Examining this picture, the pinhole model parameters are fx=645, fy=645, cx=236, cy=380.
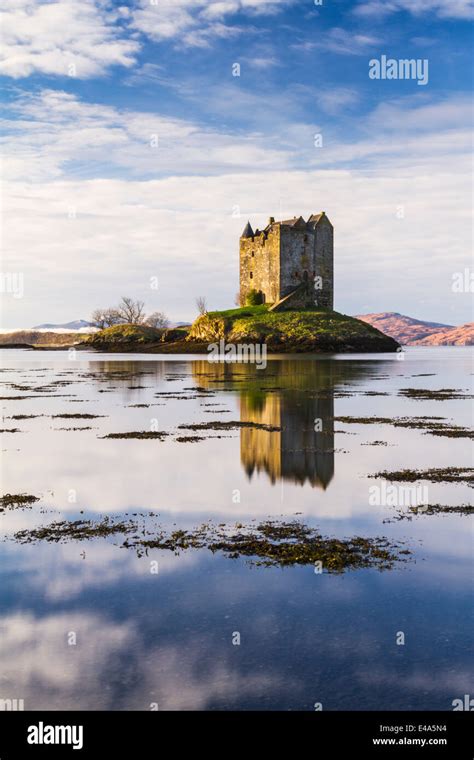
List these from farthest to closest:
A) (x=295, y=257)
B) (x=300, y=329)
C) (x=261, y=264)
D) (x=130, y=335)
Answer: (x=130, y=335) < (x=261, y=264) < (x=295, y=257) < (x=300, y=329)

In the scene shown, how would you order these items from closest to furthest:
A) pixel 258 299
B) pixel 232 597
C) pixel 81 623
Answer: pixel 81 623
pixel 232 597
pixel 258 299

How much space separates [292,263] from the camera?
120125 millimetres

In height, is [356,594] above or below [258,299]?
below

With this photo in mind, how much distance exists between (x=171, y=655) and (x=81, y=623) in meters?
1.38

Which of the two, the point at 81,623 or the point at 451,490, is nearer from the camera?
the point at 81,623

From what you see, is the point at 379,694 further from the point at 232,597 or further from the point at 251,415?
the point at 251,415

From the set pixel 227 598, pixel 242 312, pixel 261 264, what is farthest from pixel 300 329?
pixel 227 598

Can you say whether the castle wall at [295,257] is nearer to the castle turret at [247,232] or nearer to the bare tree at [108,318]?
the castle turret at [247,232]

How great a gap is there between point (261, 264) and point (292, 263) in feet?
22.0

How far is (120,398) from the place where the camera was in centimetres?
3528

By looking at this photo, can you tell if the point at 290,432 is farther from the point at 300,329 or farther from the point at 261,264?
the point at 261,264

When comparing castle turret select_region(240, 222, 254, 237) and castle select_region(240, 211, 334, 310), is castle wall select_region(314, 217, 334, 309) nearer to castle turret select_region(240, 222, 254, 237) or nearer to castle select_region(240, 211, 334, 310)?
castle select_region(240, 211, 334, 310)

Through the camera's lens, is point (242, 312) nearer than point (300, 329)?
No
